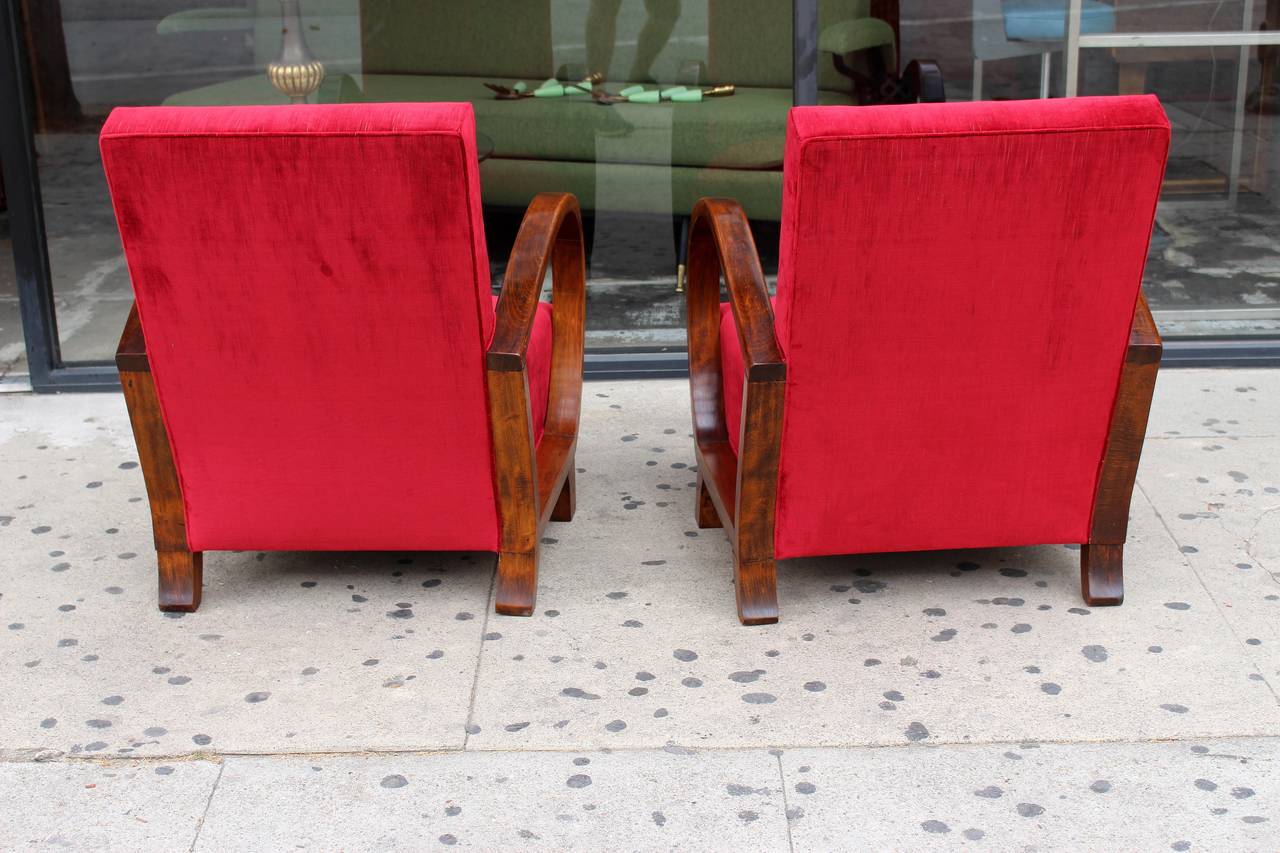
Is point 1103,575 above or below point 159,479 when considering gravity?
below

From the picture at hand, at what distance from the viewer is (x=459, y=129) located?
2445mm

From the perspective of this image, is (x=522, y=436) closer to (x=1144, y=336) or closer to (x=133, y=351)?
(x=133, y=351)

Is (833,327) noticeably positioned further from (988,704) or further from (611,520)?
(611,520)

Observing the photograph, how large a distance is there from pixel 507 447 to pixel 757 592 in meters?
0.61

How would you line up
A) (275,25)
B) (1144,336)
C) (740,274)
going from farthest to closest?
(275,25), (740,274), (1144,336)

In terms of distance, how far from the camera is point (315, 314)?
2631 mm

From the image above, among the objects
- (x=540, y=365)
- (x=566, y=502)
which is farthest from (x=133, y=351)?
(x=566, y=502)

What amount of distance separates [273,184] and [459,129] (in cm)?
36

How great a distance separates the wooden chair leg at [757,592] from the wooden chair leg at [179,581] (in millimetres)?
1183

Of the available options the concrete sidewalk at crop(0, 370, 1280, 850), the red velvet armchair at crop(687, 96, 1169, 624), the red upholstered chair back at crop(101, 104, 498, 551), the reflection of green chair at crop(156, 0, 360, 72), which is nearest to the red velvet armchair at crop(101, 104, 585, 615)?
the red upholstered chair back at crop(101, 104, 498, 551)

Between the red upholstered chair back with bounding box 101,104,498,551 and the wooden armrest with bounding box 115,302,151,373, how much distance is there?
8 centimetres

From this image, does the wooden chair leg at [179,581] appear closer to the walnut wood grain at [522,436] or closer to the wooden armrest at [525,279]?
the walnut wood grain at [522,436]

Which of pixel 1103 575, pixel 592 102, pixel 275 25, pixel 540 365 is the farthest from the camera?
pixel 592 102

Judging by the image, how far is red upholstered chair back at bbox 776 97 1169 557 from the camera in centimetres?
243
